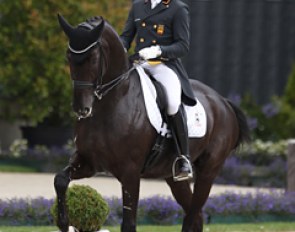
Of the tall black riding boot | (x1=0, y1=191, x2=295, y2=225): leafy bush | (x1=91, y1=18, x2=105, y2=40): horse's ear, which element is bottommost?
(x1=0, y1=191, x2=295, y2=225): leafy bush

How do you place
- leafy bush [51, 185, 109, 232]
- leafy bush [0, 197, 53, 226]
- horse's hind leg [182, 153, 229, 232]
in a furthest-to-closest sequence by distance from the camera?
leafy bush [0, 197, 53, 226], horse's hind leg [182, 153, 229, 232], leafy bush [51, 185, 109, 232]

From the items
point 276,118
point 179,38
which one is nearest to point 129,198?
point 179,38

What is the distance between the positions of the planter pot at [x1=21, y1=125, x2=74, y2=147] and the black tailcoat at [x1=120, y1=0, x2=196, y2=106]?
11.9 m

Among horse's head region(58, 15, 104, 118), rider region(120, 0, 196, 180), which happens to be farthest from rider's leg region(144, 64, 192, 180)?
horse's head region(58, 15, 104, 118)

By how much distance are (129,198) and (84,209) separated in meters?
1.13

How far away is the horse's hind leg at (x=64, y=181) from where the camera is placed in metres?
7.15

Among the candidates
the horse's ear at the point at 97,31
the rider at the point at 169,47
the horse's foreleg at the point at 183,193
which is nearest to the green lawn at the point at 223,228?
the horse's foreleg at the point at 183,193

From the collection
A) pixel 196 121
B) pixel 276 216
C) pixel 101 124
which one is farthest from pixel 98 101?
pixel 276 216

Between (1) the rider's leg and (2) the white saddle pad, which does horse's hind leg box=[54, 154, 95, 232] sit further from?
(1) the rider's leg

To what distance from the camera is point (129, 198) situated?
23.6 ft

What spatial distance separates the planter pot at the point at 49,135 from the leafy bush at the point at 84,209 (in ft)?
37.1

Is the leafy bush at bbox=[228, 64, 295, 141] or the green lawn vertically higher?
the green lawn

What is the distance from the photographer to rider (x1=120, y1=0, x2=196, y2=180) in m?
7.61

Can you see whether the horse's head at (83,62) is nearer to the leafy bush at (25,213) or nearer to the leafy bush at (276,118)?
the leafy bush at (25,213)
